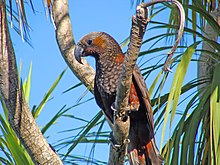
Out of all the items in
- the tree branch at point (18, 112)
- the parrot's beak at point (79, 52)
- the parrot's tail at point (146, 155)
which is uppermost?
the parrot's beak at point (79, 52)

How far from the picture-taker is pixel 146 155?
2623mm

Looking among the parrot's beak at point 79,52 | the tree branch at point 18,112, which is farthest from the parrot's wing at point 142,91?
the tree branch at point 18,112

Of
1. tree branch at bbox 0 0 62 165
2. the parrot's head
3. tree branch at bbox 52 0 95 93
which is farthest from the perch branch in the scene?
tree branch at bbox 52 0 95 93

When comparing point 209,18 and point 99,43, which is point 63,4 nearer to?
point 99,43

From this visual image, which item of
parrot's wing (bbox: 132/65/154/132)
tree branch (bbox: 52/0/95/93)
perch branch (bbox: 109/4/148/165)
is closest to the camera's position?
perch branch (bbox: 109/4/148/165)

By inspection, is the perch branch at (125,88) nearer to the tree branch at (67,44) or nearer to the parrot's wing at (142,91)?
the parrot's wing at (142,91)

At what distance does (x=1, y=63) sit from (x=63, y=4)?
0.77m

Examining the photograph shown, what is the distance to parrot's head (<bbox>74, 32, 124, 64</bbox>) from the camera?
2.68m

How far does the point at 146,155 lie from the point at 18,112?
62 centimetres

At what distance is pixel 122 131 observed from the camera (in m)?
2.13

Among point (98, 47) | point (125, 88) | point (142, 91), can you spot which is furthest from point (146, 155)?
point (125, 88)

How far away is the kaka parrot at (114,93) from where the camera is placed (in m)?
2.53

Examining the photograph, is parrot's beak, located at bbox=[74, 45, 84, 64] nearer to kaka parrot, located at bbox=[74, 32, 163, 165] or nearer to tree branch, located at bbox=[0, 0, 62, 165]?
kaka parrot, located at bbox=[74, 32, 163, 165]

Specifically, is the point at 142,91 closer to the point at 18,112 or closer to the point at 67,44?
the point at 18,112
